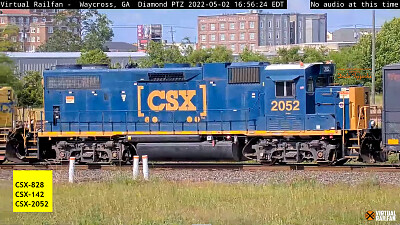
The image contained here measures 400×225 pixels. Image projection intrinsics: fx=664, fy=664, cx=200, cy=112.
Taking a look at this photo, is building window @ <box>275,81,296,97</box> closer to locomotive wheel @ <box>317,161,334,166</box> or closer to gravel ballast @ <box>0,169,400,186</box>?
locomotive wheel @ <box>317,161,334,166</box>

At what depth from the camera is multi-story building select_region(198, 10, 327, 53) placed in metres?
102

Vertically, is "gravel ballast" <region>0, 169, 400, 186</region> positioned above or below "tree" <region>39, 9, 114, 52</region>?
below

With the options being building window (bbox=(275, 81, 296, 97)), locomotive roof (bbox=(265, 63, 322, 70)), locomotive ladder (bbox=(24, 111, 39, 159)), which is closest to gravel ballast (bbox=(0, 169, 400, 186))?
locomotive ladder (bbox=(24, 111, 39, 159))

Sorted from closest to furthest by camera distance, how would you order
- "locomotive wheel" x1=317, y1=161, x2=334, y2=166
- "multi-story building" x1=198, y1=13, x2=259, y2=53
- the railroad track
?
the railroad track
"locomotive wheel" x1=317, y1=161, x2=334, y2=166
"multi-story building" x1=198, y1=13, x2=259, y2=53

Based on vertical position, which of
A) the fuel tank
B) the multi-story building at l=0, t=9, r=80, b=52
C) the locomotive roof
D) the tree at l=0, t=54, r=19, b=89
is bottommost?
the fuel tank

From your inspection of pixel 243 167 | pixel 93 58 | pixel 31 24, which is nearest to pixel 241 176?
pixel 243 167

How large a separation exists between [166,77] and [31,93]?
85.9ft

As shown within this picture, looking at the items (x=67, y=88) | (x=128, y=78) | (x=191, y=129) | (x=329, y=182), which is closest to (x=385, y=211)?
(x=329, y=182)

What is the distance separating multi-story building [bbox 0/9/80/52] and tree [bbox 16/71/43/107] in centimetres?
6897

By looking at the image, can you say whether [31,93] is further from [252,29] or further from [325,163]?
[252,29]

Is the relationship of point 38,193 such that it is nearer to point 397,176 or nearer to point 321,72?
point 397,176

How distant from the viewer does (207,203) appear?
13266mm

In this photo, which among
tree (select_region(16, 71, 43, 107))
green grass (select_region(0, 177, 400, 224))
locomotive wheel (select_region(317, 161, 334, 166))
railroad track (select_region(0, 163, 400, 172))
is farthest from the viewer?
tree (select_region(16, 71, 43, 107))

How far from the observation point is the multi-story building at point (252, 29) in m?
102
